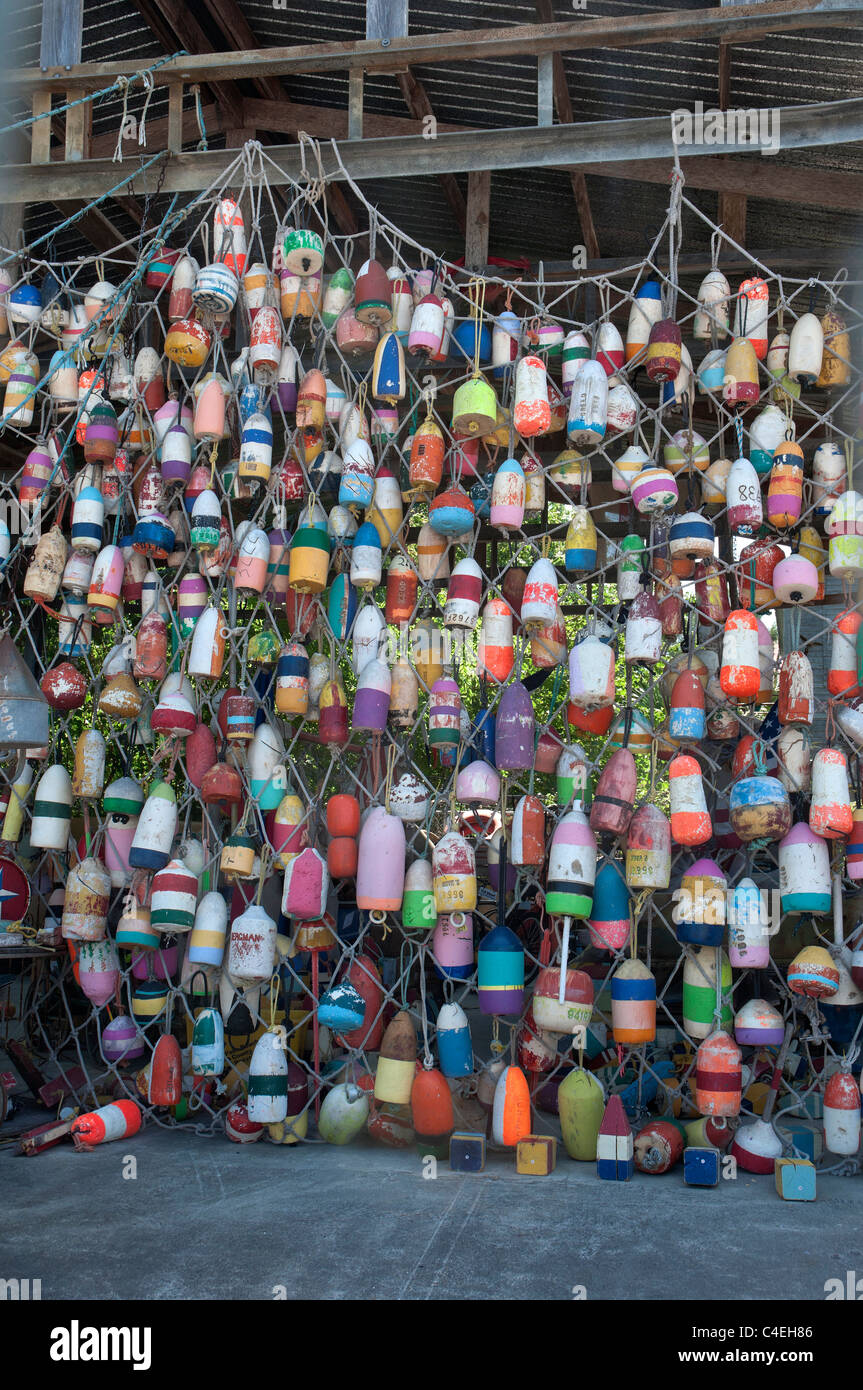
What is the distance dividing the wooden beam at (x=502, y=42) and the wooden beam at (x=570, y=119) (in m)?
0.49

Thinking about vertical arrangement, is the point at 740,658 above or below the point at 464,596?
below

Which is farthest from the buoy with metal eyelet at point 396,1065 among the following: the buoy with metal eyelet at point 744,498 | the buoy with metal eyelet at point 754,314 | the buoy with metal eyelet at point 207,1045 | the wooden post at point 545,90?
the wooden post at point 545,90

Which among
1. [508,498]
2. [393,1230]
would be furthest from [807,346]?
[393,1230]

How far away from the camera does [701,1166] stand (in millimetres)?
3861

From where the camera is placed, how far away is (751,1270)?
10.1 ft

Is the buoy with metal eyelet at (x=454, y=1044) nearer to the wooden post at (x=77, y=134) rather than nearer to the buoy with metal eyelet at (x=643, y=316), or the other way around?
the buoy with metal eyelet at (x=643, y=316)

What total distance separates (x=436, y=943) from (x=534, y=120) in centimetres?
477

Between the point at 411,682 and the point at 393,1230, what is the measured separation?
206 centimetres

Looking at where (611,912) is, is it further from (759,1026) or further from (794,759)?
(794,759)

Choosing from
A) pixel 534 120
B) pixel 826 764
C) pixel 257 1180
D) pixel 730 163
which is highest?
pixel 534 120

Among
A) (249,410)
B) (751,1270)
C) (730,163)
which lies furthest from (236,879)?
(730,163)

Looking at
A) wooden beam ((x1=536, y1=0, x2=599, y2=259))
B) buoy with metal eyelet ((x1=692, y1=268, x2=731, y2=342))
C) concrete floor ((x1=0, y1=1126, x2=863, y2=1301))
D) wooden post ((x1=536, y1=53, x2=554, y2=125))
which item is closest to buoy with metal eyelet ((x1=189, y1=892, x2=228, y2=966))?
concrete floor ((x1=0, y1=1126, x2=863, y2=1301))

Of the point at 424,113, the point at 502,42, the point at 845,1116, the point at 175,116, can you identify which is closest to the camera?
the point at 845,1116
